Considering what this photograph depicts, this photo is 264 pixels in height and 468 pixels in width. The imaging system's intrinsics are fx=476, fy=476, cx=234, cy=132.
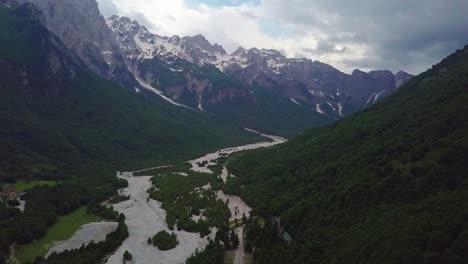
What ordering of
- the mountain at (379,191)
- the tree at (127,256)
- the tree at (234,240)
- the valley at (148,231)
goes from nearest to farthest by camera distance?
the mountain at (379,191)
the tree at (127,256)
the valley at (148,231)
the tree at (234,240)

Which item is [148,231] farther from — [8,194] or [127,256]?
[8,194]

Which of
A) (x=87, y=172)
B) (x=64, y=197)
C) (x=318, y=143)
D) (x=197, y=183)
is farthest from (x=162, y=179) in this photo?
(x=318, y=143)

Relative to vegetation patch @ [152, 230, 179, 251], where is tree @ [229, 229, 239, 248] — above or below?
above

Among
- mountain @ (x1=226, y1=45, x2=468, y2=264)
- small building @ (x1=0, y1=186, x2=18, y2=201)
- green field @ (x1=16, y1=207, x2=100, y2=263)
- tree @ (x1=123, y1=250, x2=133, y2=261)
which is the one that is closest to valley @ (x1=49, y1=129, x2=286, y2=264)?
tree @ (x1=123, y1=250, x2=133, y2=261)

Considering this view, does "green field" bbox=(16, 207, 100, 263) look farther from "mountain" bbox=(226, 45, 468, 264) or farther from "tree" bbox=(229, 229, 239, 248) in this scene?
"mountain" bbox=(226, 45, 468, 264)

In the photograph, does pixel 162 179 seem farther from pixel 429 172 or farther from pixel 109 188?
pixel 429 172

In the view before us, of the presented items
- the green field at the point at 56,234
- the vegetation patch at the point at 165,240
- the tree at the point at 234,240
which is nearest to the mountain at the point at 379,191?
the tree at the point at 234,240

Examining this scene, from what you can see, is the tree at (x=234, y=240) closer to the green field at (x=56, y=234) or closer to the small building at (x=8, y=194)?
the green field at (x=56, y=234)

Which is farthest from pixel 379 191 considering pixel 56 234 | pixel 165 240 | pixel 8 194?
pixel 8 194
